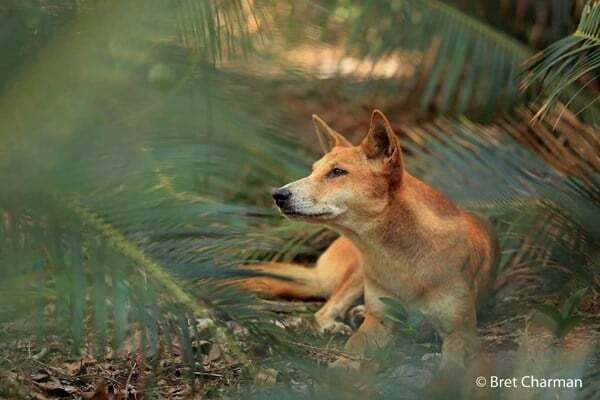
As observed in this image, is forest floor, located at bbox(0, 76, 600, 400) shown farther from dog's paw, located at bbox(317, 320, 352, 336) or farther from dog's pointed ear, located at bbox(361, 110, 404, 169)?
dog's pointed ear, located at bbox(361, 110, 404, 169)

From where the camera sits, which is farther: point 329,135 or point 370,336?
point 329,135

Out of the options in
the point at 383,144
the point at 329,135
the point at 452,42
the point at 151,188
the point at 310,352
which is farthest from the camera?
the point at 452,42

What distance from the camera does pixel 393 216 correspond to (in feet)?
14.7

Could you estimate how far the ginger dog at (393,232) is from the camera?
14.4 feet

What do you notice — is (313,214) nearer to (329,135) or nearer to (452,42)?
(329,135)

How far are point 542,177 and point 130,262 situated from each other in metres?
1.69

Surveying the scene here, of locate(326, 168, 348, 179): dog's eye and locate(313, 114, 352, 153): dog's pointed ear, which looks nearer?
locate(326, 168, 348, 179): dog's eye

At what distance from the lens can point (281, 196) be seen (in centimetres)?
429

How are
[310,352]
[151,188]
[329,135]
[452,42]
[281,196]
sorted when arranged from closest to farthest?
[151,188] < [310,352] < [281,196] < [329,135] < [452,42]

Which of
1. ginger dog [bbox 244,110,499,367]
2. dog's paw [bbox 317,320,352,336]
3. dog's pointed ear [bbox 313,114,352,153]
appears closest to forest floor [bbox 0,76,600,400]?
dog's paw [bbox 317,320,352,336]

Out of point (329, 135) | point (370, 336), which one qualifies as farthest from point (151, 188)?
point (329, 135)

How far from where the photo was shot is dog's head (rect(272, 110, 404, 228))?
14.4ft

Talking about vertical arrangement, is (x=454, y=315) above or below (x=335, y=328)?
above

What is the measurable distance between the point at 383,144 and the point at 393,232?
0.36 metres
